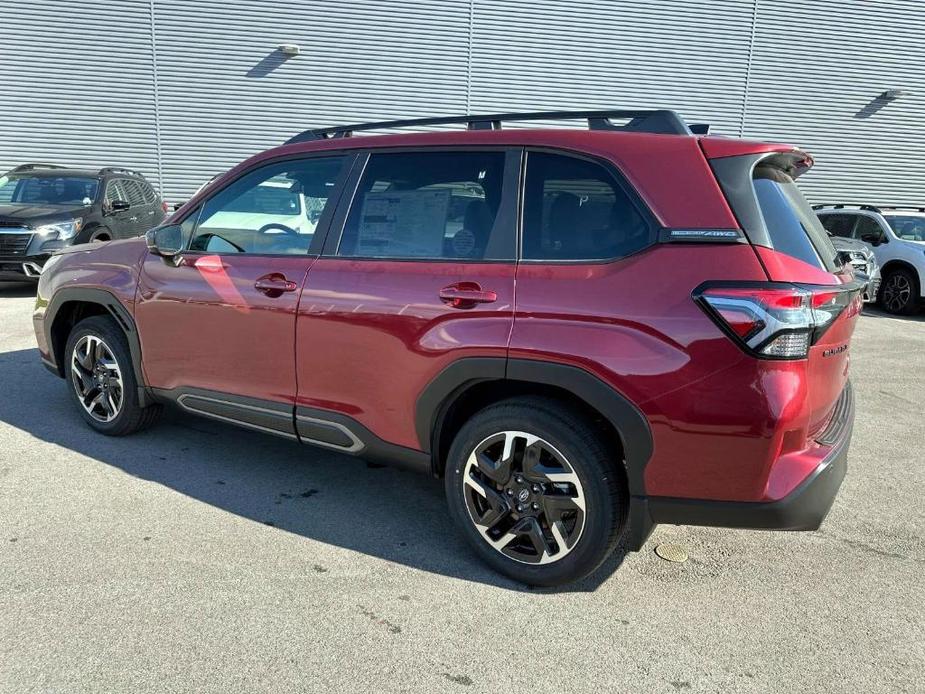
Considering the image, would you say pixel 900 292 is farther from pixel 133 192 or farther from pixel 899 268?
pixel 133 192

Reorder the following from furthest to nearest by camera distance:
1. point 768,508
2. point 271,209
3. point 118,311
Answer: point 118,311, point 271,209, point 768,508

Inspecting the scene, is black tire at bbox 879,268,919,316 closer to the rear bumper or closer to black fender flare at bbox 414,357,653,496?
the rear bumper

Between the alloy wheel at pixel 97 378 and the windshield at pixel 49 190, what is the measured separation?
6.87 metres

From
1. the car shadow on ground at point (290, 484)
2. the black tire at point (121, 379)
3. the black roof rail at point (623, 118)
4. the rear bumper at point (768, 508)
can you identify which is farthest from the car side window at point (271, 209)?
the rear bumper at point (768, 508)

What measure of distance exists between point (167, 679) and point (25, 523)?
1504mm

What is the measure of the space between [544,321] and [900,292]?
10.6m

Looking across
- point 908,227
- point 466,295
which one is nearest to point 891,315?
point 908,227

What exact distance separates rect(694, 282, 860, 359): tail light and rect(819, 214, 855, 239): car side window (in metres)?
11.2

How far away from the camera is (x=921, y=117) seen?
730 inches

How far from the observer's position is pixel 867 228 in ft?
38.1

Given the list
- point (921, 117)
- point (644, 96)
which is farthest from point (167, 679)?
point (921, 117)

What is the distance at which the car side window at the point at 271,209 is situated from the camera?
337cm

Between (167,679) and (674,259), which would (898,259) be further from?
(167,679)

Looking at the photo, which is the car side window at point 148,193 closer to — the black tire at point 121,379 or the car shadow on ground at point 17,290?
the car shadow on ground at point 17,290
